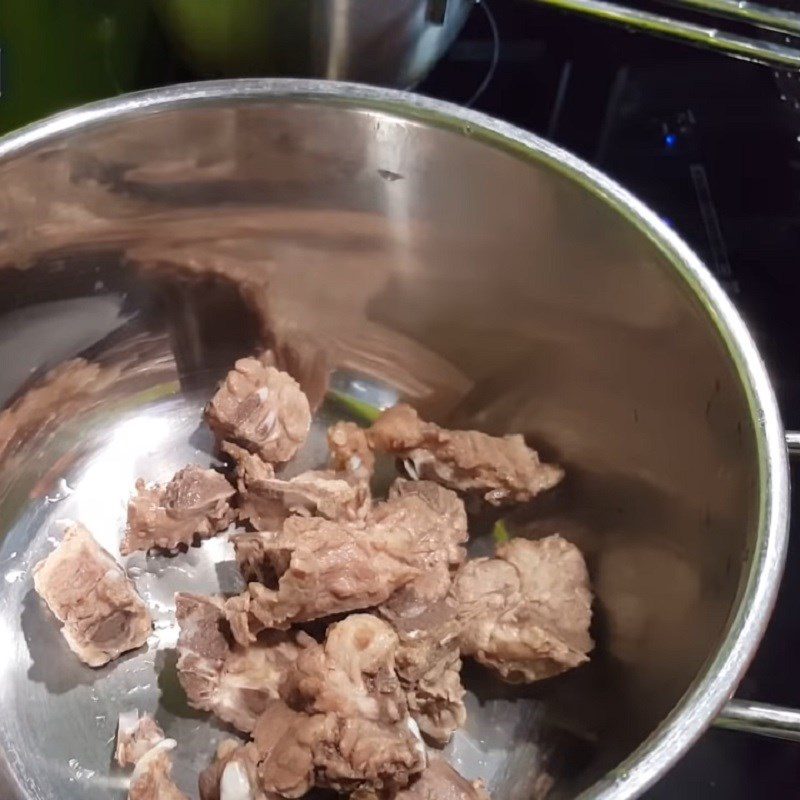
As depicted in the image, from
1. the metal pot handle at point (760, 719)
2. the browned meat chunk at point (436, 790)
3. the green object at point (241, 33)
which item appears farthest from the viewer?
the green object at point (241, 33)

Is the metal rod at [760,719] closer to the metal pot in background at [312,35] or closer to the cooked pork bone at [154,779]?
the cooked pork bone at [154,779]

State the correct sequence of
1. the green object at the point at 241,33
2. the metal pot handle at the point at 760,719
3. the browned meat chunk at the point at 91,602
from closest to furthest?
the metal pot handle at the point at 760,719 < the browned meat chunk at the point at 91,602 < the green object at the point at 241,33

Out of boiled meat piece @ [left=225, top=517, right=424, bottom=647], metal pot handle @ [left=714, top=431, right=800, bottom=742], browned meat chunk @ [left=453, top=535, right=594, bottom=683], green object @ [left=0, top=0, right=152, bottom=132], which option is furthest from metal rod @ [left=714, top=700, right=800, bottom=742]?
green object @ [left=0, top=0, right=152, bottom=132]

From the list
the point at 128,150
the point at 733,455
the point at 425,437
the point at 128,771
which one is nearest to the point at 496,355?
the point at 425,437

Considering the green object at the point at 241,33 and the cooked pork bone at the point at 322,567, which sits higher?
the green object at the point at 241,33

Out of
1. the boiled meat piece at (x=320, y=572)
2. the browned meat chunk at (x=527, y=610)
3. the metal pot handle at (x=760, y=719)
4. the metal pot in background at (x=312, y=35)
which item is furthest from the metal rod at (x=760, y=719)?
the metal pot in background at (x=312, y=35)
